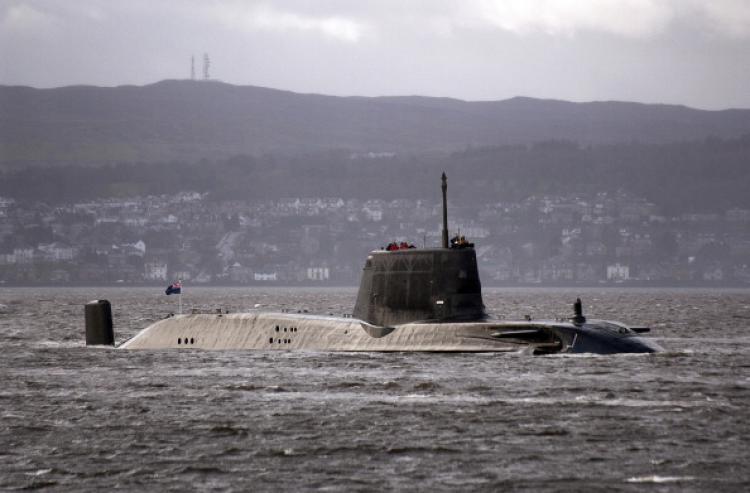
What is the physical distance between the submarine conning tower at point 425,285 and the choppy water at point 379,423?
154 centimetres

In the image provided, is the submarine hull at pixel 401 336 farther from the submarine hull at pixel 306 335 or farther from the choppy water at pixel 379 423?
the choppy water at pixel 379 423

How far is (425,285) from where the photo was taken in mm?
45438

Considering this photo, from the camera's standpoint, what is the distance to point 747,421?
30.1m

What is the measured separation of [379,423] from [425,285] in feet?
51.1

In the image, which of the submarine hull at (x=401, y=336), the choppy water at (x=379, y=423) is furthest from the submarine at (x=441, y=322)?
the choppy water at (x=379, y=423)

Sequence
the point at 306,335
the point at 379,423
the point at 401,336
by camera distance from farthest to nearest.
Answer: the point at 306,335 < the point at 401,336 < the point at 379,423

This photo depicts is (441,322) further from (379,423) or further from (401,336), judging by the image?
(379,423)

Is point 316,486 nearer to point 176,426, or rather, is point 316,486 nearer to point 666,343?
point 176,426

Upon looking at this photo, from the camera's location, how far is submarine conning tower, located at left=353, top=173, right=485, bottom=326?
45.1 metres

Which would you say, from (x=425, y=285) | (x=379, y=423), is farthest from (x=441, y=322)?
(x=379, y=423)

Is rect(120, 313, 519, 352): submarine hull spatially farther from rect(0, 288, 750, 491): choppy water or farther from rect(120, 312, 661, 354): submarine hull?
rect(0, 288, 750, 491): choppy water

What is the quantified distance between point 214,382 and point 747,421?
15.9 metres

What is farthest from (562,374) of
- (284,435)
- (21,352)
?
(21,352)

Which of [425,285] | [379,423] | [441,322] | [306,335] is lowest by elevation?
[306,335]
